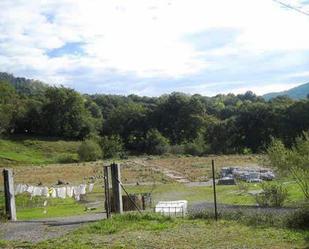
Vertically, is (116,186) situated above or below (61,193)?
above

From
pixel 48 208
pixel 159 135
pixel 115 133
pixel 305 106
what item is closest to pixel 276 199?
pixel 48 208

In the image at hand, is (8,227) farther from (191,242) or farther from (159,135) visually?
(159,135)

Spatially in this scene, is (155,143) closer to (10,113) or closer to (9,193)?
(10,113)

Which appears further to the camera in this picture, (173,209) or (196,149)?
(196,149)

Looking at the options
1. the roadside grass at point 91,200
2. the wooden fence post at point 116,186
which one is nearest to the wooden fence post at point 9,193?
the wooden fence post at point 116,186

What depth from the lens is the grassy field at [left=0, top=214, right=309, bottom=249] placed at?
45.2ft

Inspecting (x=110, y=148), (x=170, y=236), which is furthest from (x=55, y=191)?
(x=110, y=148)

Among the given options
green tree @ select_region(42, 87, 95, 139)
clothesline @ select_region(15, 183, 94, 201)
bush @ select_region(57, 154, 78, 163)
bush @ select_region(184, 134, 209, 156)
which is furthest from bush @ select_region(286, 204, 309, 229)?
green tree @ select_region(42, 87, 95, 139)

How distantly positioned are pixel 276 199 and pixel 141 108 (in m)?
104

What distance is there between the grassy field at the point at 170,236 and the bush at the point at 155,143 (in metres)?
84.2

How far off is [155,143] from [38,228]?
88.0 m

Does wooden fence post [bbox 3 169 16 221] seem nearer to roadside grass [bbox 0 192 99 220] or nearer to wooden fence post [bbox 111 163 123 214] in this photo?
wooden fence post [bbox 111 163 123 214]

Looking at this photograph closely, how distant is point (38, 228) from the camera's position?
18188 mm

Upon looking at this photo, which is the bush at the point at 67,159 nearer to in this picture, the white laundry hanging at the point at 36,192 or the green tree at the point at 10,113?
the green tree at the point at 10,113
